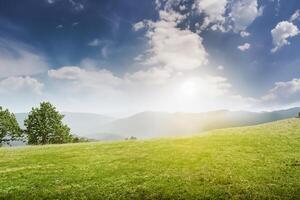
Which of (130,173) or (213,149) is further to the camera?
(213,149)

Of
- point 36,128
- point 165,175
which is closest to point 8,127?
point 36,128

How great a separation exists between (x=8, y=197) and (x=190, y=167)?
16663mm

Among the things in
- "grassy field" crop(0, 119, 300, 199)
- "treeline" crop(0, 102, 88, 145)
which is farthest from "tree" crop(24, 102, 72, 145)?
"grassy field" crop(0, 119, 300, 199)

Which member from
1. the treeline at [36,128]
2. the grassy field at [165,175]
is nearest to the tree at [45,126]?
the treeline at [36,128]

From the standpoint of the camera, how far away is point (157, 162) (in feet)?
111

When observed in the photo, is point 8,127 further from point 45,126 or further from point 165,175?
point 165,175

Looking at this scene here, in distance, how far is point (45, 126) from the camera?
105 meters

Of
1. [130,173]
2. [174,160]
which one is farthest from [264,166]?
[130,173]

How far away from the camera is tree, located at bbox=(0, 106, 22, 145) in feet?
328

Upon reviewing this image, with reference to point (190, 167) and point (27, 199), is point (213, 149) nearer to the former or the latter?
point (190, 167)

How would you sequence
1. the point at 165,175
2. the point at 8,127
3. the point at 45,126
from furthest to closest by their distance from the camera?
the point at 45,126, the point at 8,127, the point at 165,175

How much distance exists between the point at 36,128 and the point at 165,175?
86.5 metres

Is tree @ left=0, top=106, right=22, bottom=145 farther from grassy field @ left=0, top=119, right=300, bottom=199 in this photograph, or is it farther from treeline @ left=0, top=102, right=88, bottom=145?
grassy field @ left=0, top=119, right=300, bottom=199

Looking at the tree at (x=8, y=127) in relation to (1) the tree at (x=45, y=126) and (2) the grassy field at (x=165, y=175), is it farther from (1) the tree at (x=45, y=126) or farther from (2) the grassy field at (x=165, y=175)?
(2) the grassy field at (x=165, y=175)
